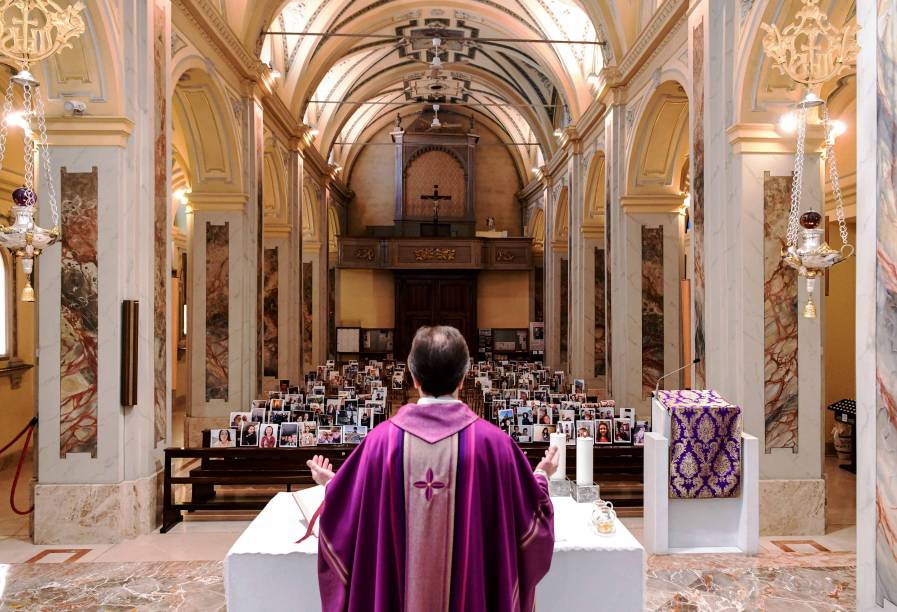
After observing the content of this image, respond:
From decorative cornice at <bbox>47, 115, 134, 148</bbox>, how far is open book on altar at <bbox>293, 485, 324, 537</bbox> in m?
4.19

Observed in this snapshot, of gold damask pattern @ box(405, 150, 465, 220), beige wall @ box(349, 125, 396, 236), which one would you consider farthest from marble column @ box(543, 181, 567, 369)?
beige wall @ box(349, 125, 396, 236)

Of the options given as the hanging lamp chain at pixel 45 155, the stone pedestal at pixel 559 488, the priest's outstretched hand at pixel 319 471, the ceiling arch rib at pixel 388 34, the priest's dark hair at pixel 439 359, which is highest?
the ceiling arch rib at pixel 388 34

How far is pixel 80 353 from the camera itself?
6293 mm

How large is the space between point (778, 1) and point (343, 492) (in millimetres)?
5765

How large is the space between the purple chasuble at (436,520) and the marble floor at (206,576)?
7.82 feet

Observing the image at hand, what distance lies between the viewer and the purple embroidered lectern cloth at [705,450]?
541 cm

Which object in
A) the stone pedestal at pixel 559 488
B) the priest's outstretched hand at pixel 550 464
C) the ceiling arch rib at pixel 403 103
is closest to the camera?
the priest's outstretched hand at pixel 550 464

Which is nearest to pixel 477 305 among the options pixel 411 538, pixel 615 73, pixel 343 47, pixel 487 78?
pixel 487 78

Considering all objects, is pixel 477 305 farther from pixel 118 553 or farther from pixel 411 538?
pixel 411 538

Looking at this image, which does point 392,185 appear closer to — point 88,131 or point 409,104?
point 409,104

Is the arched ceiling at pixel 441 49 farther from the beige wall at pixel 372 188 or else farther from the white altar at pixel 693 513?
the white altar at pixel 693 513

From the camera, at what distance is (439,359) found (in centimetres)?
249

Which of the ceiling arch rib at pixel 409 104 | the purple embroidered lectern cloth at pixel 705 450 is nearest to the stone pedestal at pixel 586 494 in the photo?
the purple embroidered lectern cloth at pixel 705 450

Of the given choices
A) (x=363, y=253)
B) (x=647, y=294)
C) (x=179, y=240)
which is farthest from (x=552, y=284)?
(x=179, y=240)
